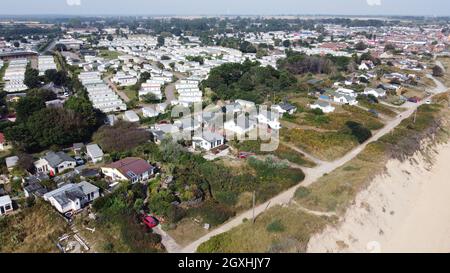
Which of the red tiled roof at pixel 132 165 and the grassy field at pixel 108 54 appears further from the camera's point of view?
the grassy field at pixel 108 54

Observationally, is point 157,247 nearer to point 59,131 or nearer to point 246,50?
point 59,131

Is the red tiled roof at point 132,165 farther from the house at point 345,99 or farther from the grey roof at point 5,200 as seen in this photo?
the house at point 345,99

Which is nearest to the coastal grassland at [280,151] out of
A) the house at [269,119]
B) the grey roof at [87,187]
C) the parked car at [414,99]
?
the house at [269,119]

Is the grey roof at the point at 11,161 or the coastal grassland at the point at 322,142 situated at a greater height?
the coastal grassland at the point at 322,142

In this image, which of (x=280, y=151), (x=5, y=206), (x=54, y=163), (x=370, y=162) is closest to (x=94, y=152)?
(x=54, y=163)

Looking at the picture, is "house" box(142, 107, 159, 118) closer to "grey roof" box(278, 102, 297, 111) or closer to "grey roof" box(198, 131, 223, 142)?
"grey roof" box(198, 131, 223, 142)

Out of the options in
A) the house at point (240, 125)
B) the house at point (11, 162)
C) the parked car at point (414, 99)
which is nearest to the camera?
the house at point (11, 162)

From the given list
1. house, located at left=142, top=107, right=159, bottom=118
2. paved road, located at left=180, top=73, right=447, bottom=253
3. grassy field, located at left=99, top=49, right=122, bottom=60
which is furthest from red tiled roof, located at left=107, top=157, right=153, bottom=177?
grassy field, located at left=99, top=49, right=122, bottom=60

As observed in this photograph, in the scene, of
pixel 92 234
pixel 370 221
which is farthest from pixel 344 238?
pixel 92 234

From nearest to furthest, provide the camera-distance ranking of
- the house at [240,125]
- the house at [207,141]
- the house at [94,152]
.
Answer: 1. the house at [94,152]
2. the house at [207,141]
3. the house at [240,125]
